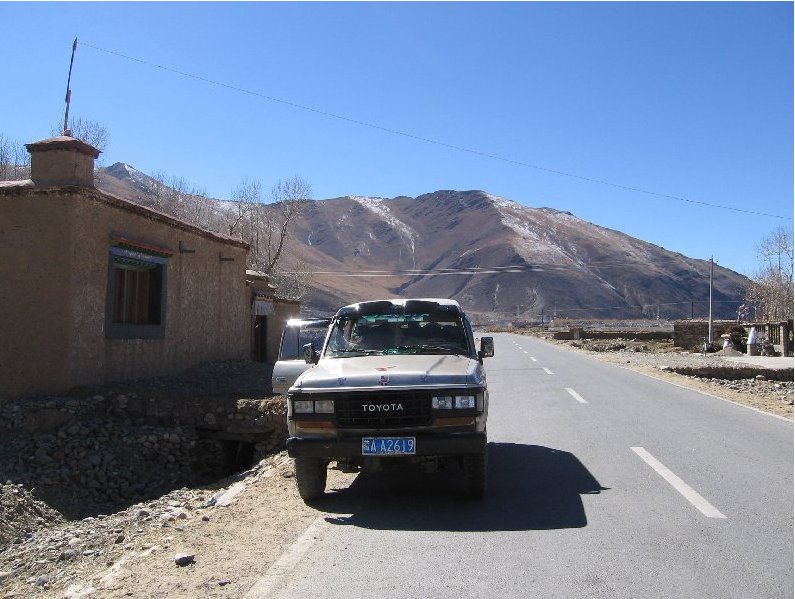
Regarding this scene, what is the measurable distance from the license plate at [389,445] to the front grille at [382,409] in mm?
122

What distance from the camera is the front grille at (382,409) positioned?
20.1 feet

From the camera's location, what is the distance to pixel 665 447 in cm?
919

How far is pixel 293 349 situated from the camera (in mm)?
12531

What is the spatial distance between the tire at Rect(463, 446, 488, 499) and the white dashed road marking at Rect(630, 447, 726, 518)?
6.38ft

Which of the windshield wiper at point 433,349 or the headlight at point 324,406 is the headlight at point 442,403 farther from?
the windshield wiper at point 433,349

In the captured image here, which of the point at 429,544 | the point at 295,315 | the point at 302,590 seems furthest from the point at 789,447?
the point at 295,315

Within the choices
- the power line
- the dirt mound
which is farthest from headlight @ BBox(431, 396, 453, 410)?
the power line

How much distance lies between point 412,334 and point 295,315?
19.7 m

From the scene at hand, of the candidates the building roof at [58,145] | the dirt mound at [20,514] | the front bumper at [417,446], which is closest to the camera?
the front bumper at [417,446]

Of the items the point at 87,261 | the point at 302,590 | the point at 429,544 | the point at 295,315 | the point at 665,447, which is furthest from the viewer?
A: the point at 295,315

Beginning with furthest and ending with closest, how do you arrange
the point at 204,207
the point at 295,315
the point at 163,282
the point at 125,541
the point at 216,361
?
the point at 204,207, the point at 295,315, the point at 216,361, the point at 163,282, the point at 125,541

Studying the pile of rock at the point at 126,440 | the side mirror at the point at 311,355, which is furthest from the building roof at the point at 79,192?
the side mirror at the point at 311,355

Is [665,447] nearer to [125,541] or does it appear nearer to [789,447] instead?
[789,447]

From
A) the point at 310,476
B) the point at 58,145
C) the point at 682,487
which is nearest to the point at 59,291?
the point at 58,145
